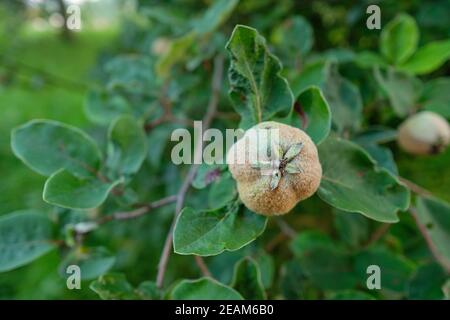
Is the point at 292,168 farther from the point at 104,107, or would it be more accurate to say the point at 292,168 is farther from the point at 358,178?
the point at 104,107

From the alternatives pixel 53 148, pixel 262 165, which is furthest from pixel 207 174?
pixel 53 148

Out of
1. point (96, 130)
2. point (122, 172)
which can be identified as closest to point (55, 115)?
point (96, 130)

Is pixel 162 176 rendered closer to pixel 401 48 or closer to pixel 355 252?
pixel 355 252

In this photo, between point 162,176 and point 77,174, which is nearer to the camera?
point 77,174

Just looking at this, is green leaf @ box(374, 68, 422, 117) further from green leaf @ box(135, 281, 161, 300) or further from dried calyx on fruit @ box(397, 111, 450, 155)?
green leaf @ box(135, 281, 161, 300)

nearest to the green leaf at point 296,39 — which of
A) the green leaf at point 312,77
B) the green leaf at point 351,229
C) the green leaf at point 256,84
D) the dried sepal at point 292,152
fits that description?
the green leaf at point 312,77
